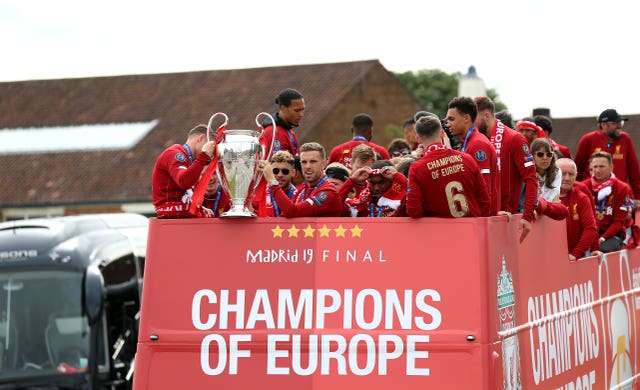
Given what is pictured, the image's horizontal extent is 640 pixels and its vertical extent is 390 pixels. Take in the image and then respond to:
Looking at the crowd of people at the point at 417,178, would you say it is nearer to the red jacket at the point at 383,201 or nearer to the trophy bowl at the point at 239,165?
the red jacket at the point at 383,201

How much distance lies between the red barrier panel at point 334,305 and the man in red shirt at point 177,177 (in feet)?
1.94

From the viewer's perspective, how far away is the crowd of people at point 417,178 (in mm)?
8375

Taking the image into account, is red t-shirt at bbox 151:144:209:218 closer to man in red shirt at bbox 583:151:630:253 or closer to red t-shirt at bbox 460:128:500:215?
red t-shirt at bbox 460:128:500:215

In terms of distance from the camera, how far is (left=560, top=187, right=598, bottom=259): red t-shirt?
11539mm

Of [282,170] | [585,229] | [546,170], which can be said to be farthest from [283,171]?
[585,229]

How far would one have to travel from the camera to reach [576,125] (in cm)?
6731

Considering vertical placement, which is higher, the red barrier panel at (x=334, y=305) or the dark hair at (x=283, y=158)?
the dark hair at (x=283, y=158)

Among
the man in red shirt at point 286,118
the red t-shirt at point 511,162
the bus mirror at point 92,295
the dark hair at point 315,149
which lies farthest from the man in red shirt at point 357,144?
the bus mirror at point 92,295

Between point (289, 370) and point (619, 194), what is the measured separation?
640cm

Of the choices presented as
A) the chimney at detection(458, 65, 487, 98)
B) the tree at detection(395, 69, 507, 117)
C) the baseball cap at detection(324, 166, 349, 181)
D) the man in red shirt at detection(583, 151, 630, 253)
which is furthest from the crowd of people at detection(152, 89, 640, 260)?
the tree at detection(395, 69, 507, 117)

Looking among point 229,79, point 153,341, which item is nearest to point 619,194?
point 153,341

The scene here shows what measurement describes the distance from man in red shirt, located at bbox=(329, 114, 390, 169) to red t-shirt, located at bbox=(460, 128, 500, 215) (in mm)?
2837

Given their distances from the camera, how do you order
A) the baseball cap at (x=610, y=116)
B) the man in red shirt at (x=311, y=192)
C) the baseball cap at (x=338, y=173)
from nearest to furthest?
the man in red shirt at (x=311, y=192)
the baseball cap at (x=338, y=173)
the baseball cap at (x=610, y=116)

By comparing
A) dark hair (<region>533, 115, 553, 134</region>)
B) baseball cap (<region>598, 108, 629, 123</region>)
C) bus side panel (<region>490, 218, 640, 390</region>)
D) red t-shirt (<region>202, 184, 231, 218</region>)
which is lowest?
bus side panel (<region>490, 218, 640, 390</region>)
